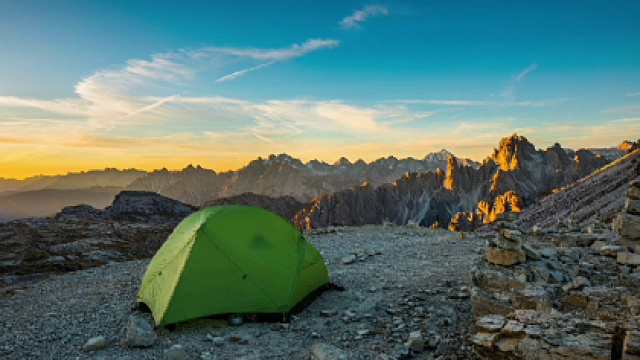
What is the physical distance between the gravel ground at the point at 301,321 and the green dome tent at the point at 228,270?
0.63m

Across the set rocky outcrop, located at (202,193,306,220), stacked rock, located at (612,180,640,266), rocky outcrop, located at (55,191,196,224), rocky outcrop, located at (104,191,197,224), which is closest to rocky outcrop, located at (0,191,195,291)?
rocky outcrop, located at (55,191,196,224)

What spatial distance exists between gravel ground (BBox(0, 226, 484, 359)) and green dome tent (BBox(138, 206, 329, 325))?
24.9 inches

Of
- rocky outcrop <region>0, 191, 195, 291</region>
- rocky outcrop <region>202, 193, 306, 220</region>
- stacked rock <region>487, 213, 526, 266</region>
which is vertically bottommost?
rocky outcrop <region>202, 193, 306, 220</region>

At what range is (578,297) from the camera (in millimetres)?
9312

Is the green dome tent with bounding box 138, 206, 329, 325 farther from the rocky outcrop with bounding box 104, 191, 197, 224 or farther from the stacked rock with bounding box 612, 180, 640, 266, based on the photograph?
the rocky outcrop with bounding box 104, 191, 197, 224

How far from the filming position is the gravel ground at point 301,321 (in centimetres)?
979

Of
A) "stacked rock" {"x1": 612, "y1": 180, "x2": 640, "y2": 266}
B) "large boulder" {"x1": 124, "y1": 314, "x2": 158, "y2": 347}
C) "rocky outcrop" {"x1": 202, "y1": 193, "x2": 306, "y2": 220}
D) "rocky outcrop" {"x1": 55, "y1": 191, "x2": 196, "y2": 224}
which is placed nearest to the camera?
"large boulder" {"x1": 124, "y1": 314, "x2": 158, "y2": 347}

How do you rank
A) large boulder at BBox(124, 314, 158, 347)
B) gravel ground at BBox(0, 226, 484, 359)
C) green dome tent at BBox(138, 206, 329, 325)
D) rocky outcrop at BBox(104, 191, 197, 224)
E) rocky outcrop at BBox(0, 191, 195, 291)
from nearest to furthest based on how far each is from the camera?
gravel ground at BBox(0, 226, 484, 359) → large boulder at BBox(124, 314, 158, 347) → green dome tent at BBox(138, 206, 329, 325) → rocky outcrop at BBox(0, 191, 195, 291) → rocky outcrop at BBox(104, 191, 197, 224)

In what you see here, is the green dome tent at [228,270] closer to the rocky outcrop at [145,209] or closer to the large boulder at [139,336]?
the large boulder at [139,336]

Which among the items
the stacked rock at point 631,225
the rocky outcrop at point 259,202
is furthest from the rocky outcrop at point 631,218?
the rocky outcrop at point 259,202

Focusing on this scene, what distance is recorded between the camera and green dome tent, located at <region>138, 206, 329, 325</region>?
11.6 m

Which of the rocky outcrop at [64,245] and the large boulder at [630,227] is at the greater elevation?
the large boulder at [630,227]

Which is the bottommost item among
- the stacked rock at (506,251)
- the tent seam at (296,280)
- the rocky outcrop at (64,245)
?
the rocky outcrop at (64,245)

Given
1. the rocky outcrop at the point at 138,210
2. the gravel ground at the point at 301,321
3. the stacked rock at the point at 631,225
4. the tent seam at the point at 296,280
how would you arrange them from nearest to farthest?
the gravel ground at the point at 301,321
the tent seam at the point at 296,280
the stacked rock at the point at 631,225
the rocky outcrop at the point at 138,210
